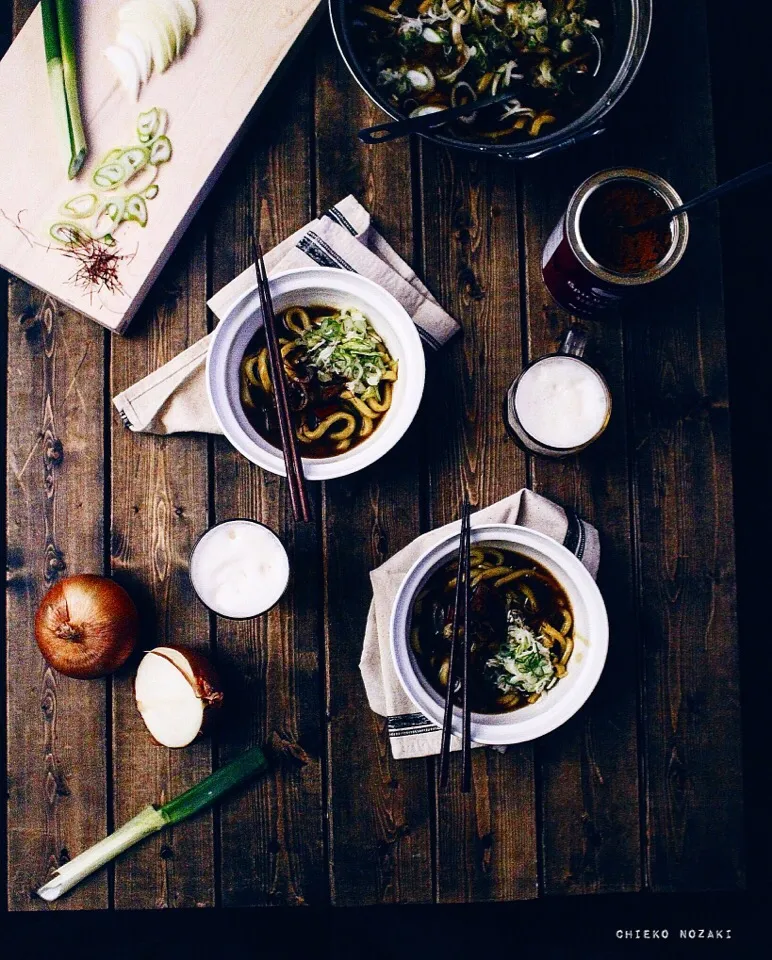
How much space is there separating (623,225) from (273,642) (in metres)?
1.01

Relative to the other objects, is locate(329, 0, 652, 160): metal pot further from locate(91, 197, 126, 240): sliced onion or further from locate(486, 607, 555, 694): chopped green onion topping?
locate(486, 607, 555, 694): chopped green onion topping

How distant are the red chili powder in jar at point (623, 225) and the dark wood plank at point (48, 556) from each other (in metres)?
0.96

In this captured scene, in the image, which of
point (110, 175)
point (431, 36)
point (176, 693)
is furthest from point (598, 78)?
point (176, 693)

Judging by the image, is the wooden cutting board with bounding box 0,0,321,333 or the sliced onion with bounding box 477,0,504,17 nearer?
the sliced onion with bounding box 477,0,504,17

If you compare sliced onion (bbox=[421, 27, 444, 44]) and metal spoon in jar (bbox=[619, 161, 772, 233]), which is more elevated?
sliced onion (bbox=[421, 27, 444, 44])

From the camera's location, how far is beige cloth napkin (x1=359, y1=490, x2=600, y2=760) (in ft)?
4.84

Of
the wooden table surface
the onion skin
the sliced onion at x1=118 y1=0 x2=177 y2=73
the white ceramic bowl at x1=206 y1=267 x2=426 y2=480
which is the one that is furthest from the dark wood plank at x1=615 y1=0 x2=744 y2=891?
the onion skin

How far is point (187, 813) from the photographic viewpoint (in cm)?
148

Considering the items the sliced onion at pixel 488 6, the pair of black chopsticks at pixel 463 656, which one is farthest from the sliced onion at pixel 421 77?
the pair of black chopsticks at pixel 463 656

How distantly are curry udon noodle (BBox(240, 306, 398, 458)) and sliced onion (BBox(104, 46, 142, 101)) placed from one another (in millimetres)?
554

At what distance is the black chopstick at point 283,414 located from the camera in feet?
A: 4.26

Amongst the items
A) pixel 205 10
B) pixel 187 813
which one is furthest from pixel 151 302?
pixel 187 813

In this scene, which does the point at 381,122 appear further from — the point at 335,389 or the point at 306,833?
the point at 306,833

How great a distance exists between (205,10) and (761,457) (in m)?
1.72
